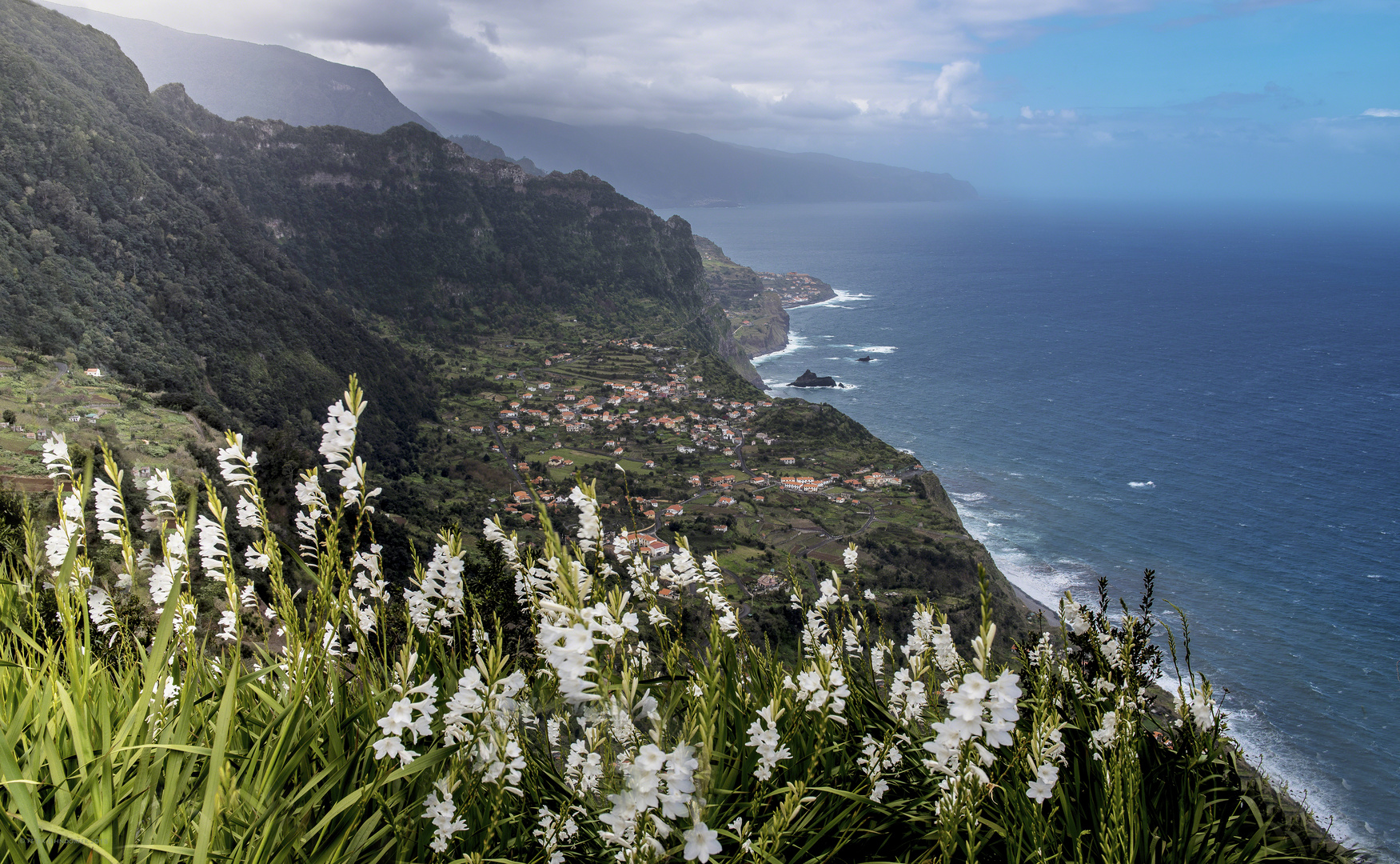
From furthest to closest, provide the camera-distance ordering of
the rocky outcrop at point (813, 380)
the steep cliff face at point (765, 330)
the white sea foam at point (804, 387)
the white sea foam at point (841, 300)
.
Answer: the white sea foam at point (841, 300) → the steep cliff face at point (765, 330) → the rocky outcrop at point (813, 380) → the white sea foam at point (804, 387)

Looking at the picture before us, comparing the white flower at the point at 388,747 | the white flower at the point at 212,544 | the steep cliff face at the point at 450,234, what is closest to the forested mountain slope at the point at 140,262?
the steep cliff face at the point at 450,234

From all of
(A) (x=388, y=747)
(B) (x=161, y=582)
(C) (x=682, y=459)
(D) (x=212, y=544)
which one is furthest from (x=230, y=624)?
(C) (x=682, y=459)

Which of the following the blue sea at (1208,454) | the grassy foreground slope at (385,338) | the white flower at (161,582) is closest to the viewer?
the white flower at (161,582)

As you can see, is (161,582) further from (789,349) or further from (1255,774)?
(789,349)

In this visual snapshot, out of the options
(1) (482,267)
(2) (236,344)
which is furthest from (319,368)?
(1) (482,267)

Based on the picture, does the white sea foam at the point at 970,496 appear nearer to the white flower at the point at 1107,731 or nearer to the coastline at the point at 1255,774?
the coastline at the point at 1255,774

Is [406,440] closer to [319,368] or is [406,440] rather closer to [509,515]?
[319,368]

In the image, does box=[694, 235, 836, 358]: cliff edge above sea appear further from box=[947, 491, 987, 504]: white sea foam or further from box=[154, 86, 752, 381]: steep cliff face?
A: box=[947, 491, 987, 504]: white sea foam
